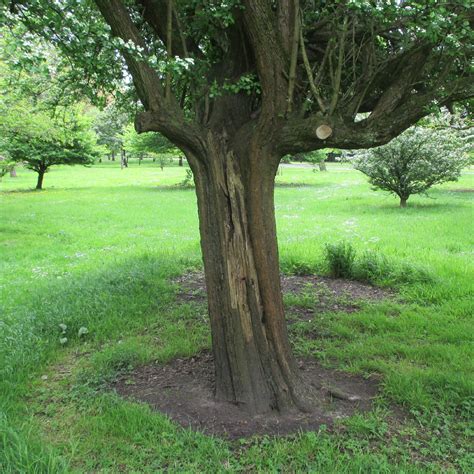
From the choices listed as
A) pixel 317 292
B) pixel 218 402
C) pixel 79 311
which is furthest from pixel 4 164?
pixel 218 402

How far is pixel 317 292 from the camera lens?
6.92m

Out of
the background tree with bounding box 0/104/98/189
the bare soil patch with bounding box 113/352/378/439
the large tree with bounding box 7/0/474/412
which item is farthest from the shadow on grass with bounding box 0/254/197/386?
the background tree with bounding box 0/104/98/189

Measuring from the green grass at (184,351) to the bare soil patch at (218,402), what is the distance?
15 centimetres

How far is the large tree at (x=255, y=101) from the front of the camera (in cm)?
340

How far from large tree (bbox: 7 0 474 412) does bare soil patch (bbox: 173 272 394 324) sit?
2015 millimetres

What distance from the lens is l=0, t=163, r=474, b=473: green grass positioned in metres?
3.18

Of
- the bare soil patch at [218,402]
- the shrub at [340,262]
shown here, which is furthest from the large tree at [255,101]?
the shrub at [340,262]

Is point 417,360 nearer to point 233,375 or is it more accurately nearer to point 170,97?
point 233,375

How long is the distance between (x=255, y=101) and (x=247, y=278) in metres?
1.60

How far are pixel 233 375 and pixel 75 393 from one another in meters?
1.42

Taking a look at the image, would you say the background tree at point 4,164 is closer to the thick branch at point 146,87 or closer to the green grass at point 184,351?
the green grass at point 184,351

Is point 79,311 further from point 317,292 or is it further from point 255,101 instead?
point 255,101

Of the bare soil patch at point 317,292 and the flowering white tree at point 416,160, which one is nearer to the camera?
the bare soil patch at point 317,292

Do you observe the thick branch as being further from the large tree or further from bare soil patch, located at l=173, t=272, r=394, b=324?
bare soil patch, located at l=173, t=272, r=394, b=324
